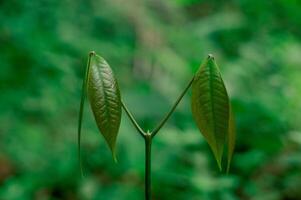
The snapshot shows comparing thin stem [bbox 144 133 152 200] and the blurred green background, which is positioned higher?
the blurred green background

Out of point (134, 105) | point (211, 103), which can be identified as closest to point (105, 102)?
point (211, 103)

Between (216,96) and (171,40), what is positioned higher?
(171,40)

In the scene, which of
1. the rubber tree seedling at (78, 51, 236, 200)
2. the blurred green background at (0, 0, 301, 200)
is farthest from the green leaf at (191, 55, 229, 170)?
the blurred green background at (0, 0, 301, 200)

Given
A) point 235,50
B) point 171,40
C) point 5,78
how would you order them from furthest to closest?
point 235,50 → point 171,40 → point 5,78

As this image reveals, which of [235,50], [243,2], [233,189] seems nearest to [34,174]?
[233,189]

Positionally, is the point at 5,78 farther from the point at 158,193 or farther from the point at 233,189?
the point at 233,189

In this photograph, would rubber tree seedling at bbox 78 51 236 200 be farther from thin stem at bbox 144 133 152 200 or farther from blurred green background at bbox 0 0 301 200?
blurred green background at bbox 0 0 301 200
